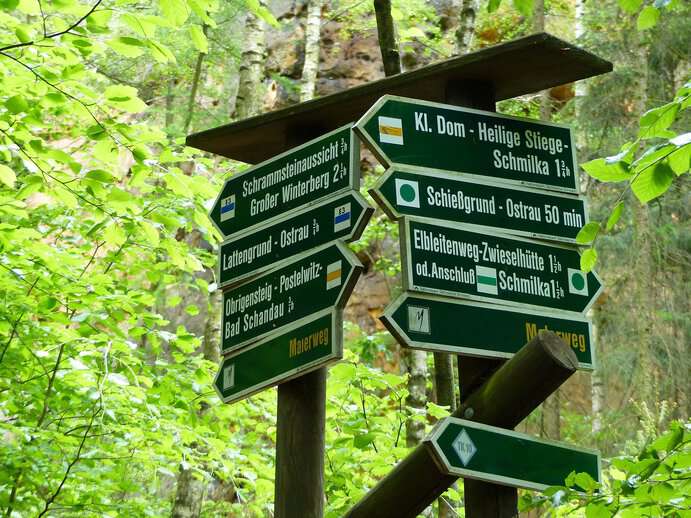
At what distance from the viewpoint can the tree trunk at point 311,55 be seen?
1196cm

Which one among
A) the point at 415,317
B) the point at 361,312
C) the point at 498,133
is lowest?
the point at 415,317

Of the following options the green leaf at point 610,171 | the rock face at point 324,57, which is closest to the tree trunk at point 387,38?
the green leaf at point 610,171

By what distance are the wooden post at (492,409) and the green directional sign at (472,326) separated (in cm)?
17

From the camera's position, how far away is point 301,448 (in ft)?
10.6

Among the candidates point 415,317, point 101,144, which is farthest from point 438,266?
point 101,144

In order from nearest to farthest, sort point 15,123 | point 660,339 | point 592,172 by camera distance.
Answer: point 592,172
point 15,123
point 660,339

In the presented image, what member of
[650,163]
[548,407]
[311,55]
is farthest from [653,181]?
[548,407]

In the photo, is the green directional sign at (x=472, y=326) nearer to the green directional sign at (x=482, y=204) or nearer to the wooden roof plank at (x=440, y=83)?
the green directional sign at (x=482, y=204)

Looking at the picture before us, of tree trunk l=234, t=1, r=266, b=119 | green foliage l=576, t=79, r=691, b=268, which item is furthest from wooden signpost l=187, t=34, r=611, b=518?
tree trunk l=234, t=1, r=266, b=119

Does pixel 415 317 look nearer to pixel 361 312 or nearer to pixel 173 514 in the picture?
pixel 173 514

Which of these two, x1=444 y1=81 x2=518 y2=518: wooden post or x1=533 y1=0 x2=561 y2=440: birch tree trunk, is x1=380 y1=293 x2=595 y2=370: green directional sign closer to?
x1=444 y1=81 x2=518 y2=518: wooden post

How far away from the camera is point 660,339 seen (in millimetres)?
12617

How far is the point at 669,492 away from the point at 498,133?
4.58ft

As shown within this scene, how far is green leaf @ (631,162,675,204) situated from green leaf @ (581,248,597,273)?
24 cm
